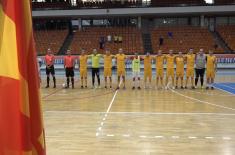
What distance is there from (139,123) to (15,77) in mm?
6438

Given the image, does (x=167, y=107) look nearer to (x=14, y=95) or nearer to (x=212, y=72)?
(x=212, y=72)

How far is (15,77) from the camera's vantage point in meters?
1.41

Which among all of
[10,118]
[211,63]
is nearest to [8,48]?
[10,118]

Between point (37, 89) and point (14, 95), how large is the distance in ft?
0.40

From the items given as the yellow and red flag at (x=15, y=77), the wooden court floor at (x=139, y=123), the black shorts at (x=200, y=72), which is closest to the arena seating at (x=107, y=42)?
the black shorts at (x=200, y=72)

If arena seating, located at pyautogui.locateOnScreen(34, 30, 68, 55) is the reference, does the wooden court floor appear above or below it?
below

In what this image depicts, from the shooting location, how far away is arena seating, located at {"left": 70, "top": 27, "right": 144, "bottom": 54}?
27980 mm

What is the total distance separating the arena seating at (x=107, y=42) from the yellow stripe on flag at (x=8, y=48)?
84.6ft

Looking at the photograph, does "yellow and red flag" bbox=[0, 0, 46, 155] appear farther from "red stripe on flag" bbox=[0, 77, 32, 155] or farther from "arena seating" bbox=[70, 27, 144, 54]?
"arena seating" bbox=[70, 27, 144, 54]

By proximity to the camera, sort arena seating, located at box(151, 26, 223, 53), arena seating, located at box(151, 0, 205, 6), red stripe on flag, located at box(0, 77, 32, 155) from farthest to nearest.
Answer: arena seating, located at box(151, 0, 205, 6) < arena seating, located at box(151, 26, 223, 53) < red stripe on flag, located at box(0, 77, 32, 155)

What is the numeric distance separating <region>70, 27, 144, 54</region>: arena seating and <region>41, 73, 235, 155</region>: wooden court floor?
14.9 m

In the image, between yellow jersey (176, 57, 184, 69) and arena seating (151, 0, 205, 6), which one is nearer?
yellow jersey (176, 57, 184, 69)

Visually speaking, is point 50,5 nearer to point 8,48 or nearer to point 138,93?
point 138,93

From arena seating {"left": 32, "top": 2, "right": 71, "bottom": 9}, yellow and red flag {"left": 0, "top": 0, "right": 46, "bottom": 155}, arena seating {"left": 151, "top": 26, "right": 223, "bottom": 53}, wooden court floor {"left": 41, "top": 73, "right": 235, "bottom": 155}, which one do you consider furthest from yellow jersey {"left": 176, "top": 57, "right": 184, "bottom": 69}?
arena seating {"left": 32, "top": 2, "right": 71, "bottom": 9}
